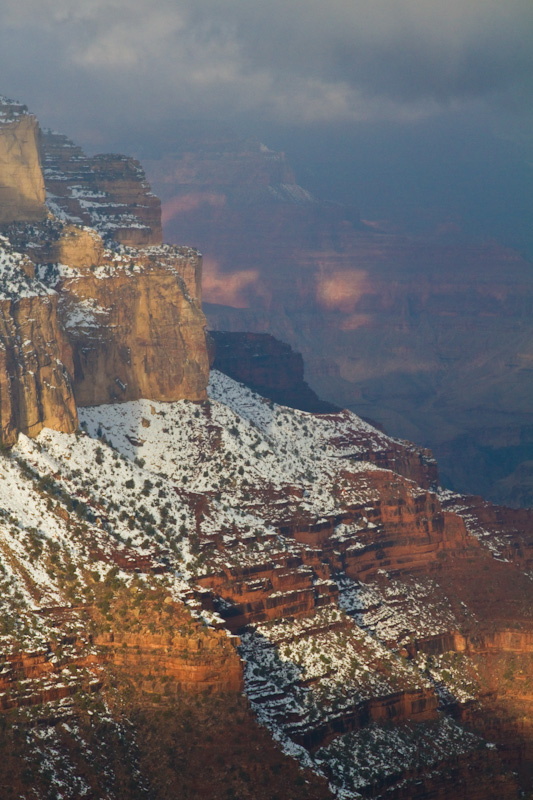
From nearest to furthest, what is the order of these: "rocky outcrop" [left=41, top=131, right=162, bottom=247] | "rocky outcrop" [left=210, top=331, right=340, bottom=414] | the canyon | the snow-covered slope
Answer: the canyon < the snow-covered slope < "rocky outcrop" [left=41, top=131, right=162, bottom=247] < "rocky outcrop" [left=210, top=331, right=340, bottom=414]

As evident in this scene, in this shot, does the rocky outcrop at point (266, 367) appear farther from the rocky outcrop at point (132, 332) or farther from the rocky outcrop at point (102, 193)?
the rocky outcrop at point (132, 332)

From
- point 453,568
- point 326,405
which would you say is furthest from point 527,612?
point 326,405

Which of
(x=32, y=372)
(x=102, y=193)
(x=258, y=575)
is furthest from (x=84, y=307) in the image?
(x=102, y=193)

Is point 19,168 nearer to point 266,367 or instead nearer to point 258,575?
point 258,575

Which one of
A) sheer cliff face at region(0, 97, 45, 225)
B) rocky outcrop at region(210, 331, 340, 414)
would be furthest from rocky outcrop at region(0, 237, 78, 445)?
rocky outcrop at region(210, 331, 340, 414)

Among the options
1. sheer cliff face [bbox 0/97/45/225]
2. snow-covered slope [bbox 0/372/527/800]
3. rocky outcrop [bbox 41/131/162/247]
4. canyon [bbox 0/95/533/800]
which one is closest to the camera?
canyon [bbox 0/95/533/800]

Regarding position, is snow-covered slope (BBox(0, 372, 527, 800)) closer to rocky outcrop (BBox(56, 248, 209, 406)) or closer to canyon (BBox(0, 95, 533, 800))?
canyon (BBox(0, 95, 533, 800))

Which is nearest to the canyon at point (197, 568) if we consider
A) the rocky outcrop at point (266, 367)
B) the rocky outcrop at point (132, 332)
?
the rocky outcrop at point (132, 332)
